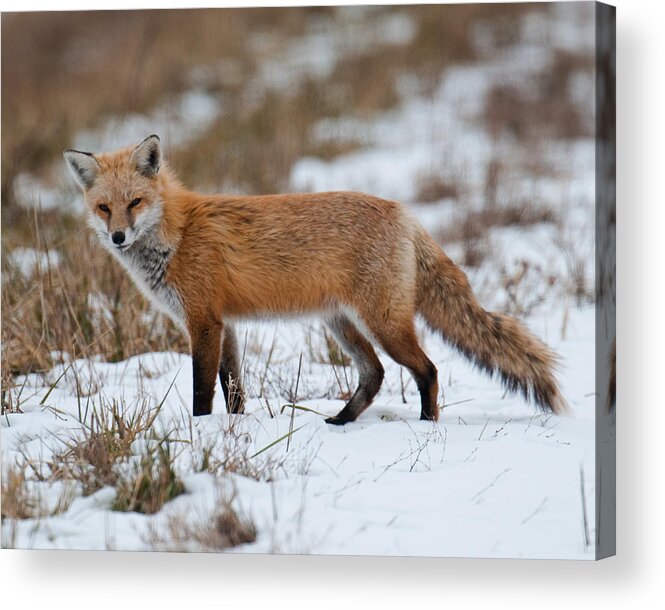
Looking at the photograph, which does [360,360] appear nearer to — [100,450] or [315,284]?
[315,284]

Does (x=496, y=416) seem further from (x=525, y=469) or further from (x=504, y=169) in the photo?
(x=504, y=169)

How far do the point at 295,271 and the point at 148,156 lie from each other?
2.85ft

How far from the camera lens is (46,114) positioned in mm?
5676

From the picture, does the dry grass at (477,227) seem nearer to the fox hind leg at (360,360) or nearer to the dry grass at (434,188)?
the dry grass at (434,188)

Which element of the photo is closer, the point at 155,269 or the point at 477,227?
the point at 155,269

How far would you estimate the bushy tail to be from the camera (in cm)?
447

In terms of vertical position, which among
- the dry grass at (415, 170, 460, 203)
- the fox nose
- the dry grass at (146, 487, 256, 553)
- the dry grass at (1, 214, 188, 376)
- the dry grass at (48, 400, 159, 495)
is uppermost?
the dry grass at (415, 170, 460, 203)

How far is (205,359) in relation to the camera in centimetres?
444

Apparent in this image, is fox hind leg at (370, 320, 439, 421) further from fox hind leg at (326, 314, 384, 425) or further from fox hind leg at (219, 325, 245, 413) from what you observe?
fox hind leg at (219, 325, 245, 413)

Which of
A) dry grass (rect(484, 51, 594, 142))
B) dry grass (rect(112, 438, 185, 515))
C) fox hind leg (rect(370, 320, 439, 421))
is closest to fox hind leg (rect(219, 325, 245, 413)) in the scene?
dry grass (rect(112, 438, 185, 515))

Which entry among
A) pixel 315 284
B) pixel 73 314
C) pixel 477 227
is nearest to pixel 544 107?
pixel 477 227

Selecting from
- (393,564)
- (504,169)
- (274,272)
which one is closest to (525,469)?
(393,564)

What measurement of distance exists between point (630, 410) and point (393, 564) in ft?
3.97

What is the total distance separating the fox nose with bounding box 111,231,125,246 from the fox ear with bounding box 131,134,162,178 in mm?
333
